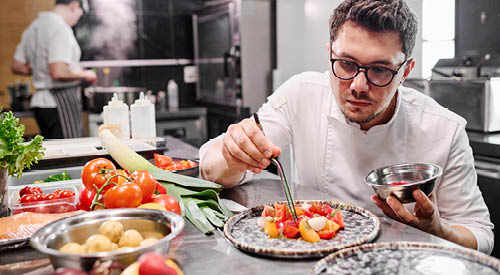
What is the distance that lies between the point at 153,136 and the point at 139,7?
3637 mm

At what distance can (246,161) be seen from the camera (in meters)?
1.54

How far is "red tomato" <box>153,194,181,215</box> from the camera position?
1.46 metres

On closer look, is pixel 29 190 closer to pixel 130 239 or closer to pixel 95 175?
pixel 95 175

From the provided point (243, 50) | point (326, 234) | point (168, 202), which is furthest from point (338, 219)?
point (243, 50)

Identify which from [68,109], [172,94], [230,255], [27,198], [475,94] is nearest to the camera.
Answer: [230,255]

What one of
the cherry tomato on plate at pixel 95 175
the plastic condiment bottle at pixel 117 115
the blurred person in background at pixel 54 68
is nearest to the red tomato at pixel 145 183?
the cherry tomato on plate at pixel 95 175

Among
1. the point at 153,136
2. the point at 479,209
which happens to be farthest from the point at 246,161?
the point at 153,136

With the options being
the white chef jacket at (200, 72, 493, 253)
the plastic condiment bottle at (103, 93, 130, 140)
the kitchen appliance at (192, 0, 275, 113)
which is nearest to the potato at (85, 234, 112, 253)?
the white chef jacket at (200, 72, 493, 253)

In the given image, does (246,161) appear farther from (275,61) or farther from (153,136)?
(275,61)

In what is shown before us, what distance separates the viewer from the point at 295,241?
4.15ft

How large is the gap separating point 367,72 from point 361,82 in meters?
0.04

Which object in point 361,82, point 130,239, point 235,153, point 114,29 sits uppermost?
point 114,29

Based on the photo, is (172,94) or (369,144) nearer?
(369,144)

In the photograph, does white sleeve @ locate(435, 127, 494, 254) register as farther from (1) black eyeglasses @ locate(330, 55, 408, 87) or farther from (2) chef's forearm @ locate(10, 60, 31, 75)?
(2) chef's forearm @ locate(10, 60, 31, 75)
